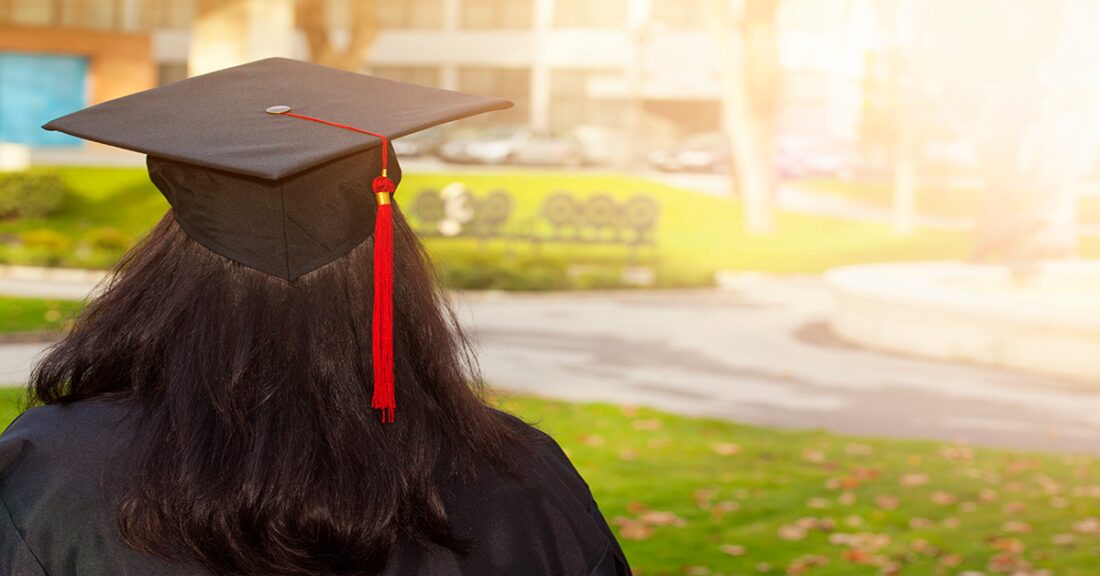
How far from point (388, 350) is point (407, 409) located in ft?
0.30

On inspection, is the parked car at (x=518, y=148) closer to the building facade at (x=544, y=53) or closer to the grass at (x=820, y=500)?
the building facade at (x=544, y=53)

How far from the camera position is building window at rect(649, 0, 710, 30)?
52319 millimetres

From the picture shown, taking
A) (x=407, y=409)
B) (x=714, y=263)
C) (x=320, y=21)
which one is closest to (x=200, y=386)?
(x=407, y=409)

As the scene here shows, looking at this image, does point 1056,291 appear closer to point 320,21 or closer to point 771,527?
point 771,527

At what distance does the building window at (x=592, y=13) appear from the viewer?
172 ft

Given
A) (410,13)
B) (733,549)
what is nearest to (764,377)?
(733,549)

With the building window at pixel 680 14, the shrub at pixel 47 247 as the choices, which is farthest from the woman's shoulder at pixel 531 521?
the building window at pixel 680 14

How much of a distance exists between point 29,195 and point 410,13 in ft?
112

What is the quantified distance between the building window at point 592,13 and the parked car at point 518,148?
10925 millimetres

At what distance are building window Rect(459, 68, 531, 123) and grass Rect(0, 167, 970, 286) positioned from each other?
21.8m

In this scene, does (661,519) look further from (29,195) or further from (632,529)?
(29,195)

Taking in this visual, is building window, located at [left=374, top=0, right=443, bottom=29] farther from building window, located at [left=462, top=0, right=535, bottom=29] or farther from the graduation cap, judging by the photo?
the graduation cap

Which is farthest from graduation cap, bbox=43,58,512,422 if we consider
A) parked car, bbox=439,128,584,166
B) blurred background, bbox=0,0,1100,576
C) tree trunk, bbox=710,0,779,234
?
parked car, bbox=439,128,584,166

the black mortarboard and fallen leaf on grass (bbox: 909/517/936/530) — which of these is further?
fallen leaf on grass (bbox: 909/517/936/530)
